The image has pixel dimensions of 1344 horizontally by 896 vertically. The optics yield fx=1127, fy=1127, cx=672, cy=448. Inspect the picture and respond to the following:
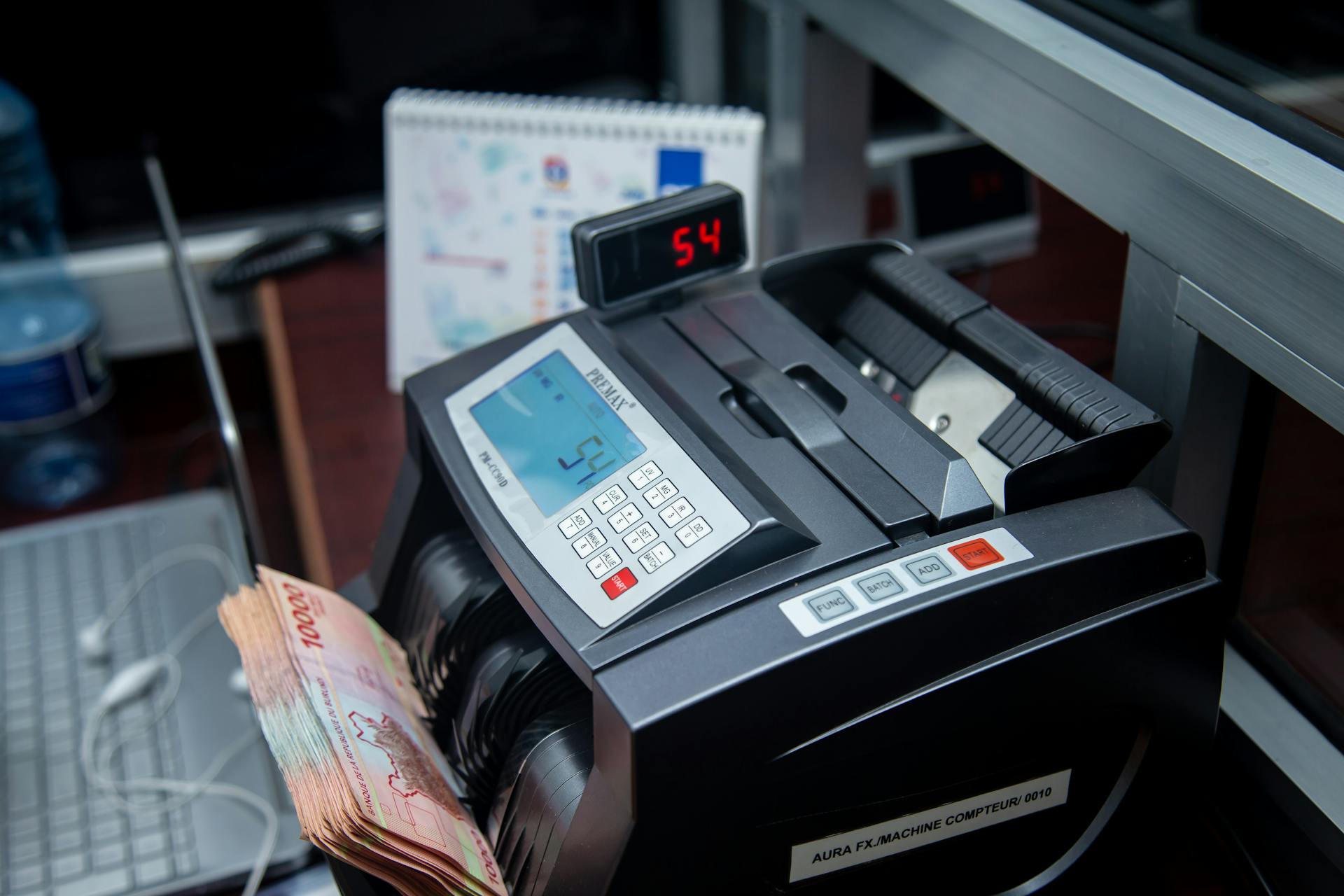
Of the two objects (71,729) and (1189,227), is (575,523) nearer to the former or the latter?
(1189,227)

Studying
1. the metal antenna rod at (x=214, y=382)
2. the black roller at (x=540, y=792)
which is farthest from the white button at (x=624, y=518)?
the metal antenna rod at (x=214, y=382)

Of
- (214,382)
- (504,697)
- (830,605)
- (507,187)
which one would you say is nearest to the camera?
(830,605)

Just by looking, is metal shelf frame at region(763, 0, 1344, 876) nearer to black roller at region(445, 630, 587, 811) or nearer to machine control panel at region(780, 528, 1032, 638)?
machine control panel at region(780, 528, 1032, 638)

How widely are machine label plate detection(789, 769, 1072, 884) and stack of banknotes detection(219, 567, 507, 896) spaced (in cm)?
15

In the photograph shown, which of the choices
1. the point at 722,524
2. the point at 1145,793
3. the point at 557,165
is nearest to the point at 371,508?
the point at 557,165

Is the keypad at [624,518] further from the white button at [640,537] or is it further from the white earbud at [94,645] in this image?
the white earbud at [94,645]

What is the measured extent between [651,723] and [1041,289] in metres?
0.81

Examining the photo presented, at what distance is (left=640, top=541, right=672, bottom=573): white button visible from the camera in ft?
1.62

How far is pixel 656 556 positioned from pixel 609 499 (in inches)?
1.9

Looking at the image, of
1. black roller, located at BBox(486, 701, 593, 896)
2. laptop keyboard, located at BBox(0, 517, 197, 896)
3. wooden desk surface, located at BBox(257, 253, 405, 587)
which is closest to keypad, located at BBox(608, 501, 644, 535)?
black roller, located at BBox(486, 701, 593, 896)

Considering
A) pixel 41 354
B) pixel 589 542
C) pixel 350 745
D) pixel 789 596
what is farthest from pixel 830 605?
pixel 41 354

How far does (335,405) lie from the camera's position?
1.05m

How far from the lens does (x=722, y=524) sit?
492mm

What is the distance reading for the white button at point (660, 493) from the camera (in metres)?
0.52
